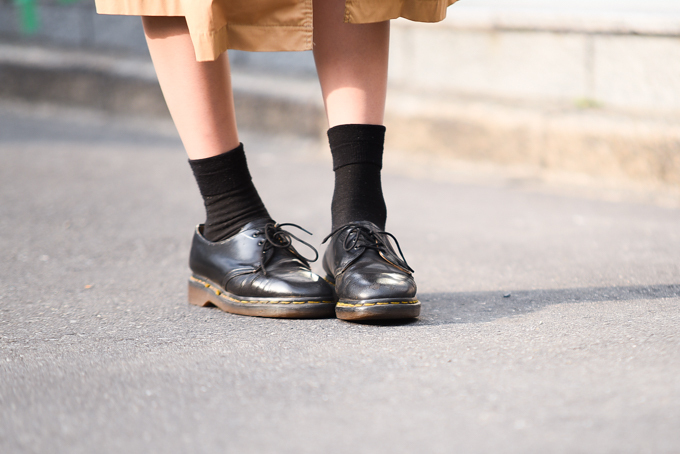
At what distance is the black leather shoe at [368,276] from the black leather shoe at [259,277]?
52 mm

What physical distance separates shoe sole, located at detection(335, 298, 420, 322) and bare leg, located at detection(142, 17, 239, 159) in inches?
16.0

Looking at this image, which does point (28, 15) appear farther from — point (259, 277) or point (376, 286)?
point (376, 286)

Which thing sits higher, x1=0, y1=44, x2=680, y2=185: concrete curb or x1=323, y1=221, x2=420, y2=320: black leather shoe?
x1=323, y1=221, x2=420, y2=320: black leather shoe

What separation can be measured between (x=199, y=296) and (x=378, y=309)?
43 centimetres

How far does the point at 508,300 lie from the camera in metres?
1.55

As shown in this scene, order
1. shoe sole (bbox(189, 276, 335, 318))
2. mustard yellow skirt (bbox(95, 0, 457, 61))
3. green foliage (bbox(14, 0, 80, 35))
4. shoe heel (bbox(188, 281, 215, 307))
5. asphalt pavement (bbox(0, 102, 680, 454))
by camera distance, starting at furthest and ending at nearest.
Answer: green foliage (bbox(14, 0, 80, 35)), shoe heel (bbox(188, 281, 215, 307)), shoe sole (bbox(189, 276, 335, 318)), mustard yellow skirt (bbox(95, 0, 457, 61)), asphalt pavement (bbox(0, 102, 680, 454))

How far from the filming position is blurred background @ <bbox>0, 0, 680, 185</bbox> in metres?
2.72

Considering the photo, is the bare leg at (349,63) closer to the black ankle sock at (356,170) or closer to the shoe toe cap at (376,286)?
the black ankle sock at (356,170)

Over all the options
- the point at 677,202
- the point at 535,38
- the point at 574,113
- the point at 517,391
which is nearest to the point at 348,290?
the point at 517,391

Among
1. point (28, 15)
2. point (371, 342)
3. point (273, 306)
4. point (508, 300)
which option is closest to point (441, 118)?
point (508, 300)

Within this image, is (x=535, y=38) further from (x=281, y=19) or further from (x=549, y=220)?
(x=281, y=19)

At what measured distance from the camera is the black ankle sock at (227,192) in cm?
148

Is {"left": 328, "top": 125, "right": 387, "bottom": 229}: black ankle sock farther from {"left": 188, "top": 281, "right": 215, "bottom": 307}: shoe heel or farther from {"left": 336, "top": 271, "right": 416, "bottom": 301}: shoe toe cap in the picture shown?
{"left": 188, "top": 281, "right": 215, "bottom": 307}: shoe heel

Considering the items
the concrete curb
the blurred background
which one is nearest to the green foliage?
the concrete curb
